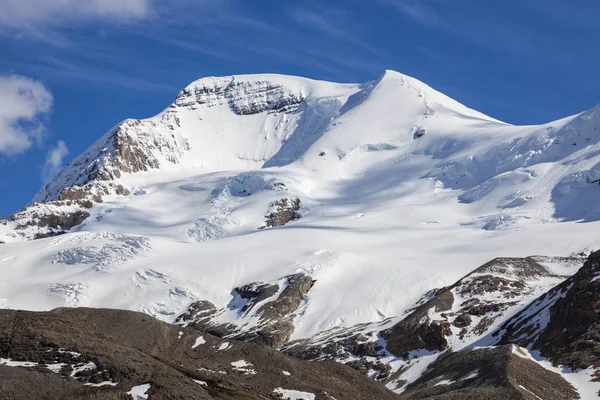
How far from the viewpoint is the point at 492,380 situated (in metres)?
102

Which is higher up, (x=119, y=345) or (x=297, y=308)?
(x=297, y=308)

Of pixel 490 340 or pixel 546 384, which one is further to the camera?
pixel 490 340

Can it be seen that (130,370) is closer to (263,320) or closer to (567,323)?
(567,323)

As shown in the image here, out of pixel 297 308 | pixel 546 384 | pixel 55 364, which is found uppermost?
pixel 297 308

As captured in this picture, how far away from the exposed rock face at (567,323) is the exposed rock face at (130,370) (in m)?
33.6

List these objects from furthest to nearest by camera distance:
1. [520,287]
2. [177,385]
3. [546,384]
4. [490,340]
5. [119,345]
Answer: [520,287], [490,340], [546,384], [119,345], [177,385]

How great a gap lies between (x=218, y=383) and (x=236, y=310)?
119m

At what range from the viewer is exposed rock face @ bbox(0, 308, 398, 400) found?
2657 inches

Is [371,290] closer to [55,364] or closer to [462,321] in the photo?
[462,321]

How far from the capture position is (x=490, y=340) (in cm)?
13662

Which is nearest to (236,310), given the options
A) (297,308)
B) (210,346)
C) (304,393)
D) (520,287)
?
(297,308)

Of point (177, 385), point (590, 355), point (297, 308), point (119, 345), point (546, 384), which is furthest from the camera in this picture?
point (297, 308)

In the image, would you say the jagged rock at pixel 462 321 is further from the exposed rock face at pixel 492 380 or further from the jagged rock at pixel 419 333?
the exposed rock face at pixel 492 380

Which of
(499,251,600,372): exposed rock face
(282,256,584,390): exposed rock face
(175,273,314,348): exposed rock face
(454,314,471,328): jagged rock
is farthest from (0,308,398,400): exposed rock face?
(175,273,314,348): exposed rock face
